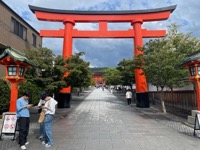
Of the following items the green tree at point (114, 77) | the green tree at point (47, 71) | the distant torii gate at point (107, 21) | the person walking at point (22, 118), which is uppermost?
the distant torii gate at point (107, 21)

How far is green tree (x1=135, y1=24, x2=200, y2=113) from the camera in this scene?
14.3 meters

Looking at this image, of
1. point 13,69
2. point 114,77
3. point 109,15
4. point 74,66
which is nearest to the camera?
point 13,69

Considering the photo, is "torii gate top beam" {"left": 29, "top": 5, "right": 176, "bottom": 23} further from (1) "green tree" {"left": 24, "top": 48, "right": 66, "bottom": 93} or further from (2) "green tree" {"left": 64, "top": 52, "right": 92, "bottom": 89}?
(1) "green tree" {"left": 24, "top": 48, "right": 66, "bottom": 93}

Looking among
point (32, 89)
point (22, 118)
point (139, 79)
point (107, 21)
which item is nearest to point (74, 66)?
point (32, 89)

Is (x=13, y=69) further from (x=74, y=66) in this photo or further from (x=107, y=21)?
(x=107, y=21)

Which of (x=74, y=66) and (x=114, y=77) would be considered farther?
(x=114, y=77)

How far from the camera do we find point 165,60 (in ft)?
46.1

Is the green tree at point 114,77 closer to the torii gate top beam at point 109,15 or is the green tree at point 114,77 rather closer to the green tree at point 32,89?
the torii gate top beam at point 109,15

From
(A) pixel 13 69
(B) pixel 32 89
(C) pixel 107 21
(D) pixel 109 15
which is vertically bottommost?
(B) pixel 32 89

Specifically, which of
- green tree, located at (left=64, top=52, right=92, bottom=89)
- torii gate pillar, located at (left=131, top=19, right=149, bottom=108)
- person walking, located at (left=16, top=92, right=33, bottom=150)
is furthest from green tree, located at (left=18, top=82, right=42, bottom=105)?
torii gate pillar, located at (left=131, top=19, right=149, bottom=108)

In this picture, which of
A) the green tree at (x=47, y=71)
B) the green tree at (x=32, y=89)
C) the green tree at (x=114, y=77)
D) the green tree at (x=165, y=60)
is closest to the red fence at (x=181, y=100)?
the green tree at (x=165, y=60)

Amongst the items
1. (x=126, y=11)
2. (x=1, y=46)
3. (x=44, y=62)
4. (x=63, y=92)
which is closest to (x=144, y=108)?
(x=63, y=92)

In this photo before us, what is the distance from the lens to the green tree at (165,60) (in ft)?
46.8

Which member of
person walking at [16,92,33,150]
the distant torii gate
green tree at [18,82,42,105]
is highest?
the distant torii gate
